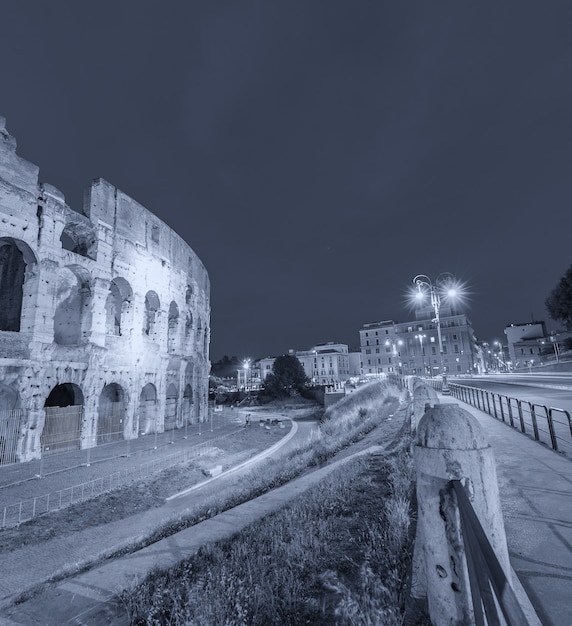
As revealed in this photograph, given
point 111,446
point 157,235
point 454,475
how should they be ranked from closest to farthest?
point 454,475 → point 111,446 → point 157,235

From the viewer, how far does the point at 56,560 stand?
10.4 m

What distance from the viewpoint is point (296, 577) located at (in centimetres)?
386

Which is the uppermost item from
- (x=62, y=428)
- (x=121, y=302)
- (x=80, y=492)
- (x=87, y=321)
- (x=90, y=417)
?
(x=121, y=302)

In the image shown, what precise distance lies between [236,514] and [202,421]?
3104 centimetres

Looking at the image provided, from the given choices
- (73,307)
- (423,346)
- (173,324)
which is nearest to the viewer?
(73,307)

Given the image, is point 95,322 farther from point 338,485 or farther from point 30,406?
point 338,485

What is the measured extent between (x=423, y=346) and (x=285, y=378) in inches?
1524

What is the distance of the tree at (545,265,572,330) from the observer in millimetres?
40000

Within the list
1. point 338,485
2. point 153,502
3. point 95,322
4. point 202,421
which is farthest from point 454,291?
point 202,421

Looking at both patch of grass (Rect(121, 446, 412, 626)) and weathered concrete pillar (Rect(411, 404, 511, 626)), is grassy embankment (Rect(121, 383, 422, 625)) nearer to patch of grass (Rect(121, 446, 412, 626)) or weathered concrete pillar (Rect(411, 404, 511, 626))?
patch of grass (Rect(121, 446, 412, 626))

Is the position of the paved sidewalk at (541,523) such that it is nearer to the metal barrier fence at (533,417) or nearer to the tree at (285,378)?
the metal barrier fence at (533,417)

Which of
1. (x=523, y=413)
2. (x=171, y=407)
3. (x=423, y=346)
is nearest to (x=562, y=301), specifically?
(x=523, y=413)

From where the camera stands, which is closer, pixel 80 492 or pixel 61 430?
pixel 80 492

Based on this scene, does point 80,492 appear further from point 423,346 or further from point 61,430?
point 423,346
